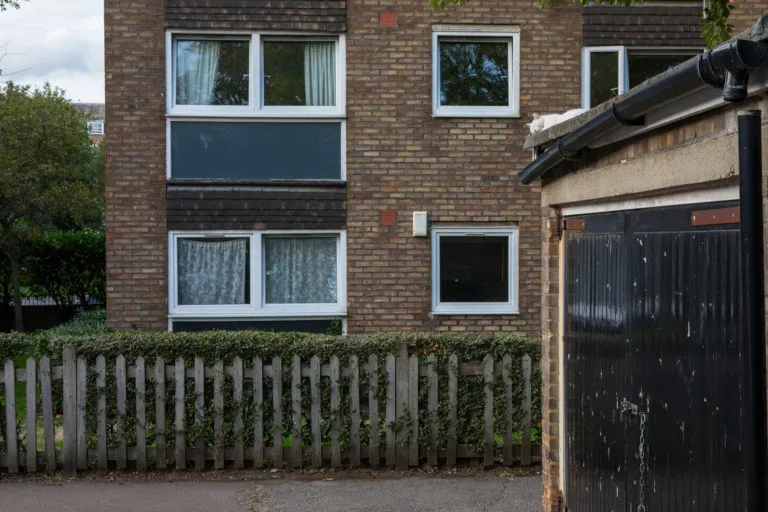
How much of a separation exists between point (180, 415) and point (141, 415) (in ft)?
1.16

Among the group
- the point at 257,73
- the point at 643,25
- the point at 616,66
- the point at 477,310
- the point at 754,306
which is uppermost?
the point at 643,25

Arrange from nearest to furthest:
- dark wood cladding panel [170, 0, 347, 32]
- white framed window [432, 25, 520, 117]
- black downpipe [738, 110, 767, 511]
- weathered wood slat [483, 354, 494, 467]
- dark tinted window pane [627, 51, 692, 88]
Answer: black downpipe [738, 110, 767, 511] < weathered wood slat [483, 354, 494, 467] < dark wood cladding panel [170, 0, 347, 32] < white framed window [432, 25, 520, 117] < dark tinted window pane [627, 51, 692, 88]

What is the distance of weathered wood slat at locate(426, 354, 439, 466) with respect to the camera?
26.0 feet

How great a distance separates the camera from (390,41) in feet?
37.7

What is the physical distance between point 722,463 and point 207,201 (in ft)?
29.3

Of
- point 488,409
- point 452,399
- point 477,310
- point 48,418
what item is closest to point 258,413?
point 452,399

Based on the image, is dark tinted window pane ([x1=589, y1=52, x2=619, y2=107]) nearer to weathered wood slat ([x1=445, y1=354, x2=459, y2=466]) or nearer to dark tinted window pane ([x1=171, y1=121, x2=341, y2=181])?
dark tinted window pane ([x1=171, y1=121, x2=341, y2=181])

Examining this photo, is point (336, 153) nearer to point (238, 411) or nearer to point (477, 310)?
point (477, 310)

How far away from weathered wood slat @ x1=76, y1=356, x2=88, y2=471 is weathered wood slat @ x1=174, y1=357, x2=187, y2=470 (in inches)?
32.2

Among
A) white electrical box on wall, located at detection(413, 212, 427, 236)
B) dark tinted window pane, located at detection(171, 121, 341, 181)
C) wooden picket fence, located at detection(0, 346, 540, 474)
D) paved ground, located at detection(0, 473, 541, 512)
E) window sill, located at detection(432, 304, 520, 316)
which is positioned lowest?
paved ground, located at detection(0, 473, 541, 512)

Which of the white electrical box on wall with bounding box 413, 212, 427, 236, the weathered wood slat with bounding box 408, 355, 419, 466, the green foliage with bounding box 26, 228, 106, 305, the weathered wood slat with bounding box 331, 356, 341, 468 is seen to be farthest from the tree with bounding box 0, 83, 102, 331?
the weathered wood slat with bounding box 408, 355, 419, 466

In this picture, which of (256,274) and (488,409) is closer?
(488,409)

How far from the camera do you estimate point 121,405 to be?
779cm

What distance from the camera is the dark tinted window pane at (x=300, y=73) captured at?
11.6 m
